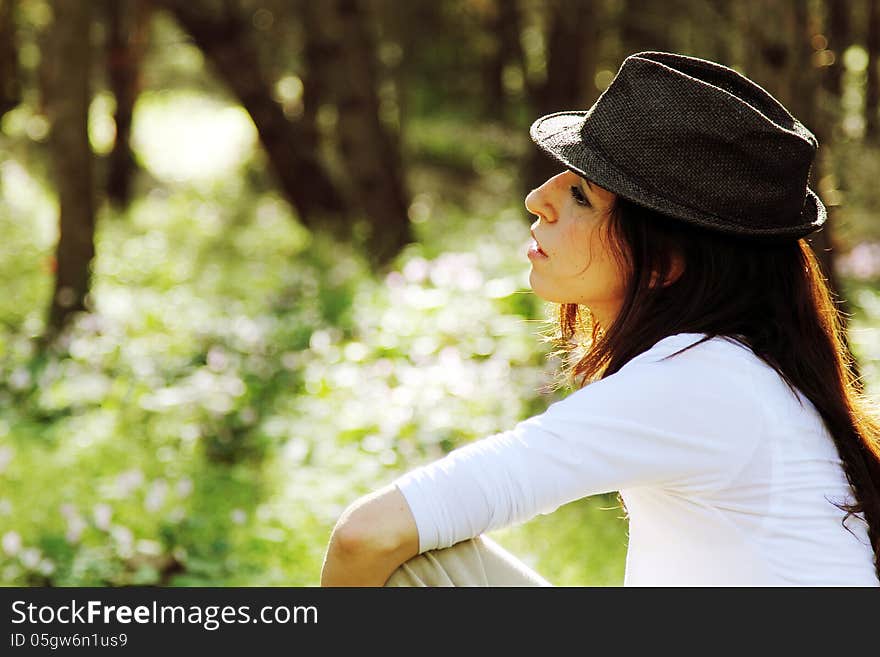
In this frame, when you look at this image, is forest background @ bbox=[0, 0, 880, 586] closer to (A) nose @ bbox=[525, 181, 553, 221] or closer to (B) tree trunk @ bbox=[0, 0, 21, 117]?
(B) tree trunk @ bbox=[0, 0, 21, 117]

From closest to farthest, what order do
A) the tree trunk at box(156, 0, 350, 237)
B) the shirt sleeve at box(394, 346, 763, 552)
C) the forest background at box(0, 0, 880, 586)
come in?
the shirt sleeve at box(394, 346, 763, 552) → the forest background at box(0, 0, 880, 586) → the tree trunk at box(156, 0, 350, 237)

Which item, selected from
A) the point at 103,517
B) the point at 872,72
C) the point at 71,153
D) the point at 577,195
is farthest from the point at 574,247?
the point at 872,72

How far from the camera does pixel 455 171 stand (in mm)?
16234

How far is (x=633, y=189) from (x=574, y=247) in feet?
0.65

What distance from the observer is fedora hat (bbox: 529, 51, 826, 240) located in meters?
1.92

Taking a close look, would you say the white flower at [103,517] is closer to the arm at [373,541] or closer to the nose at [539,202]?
the arm at [373,541]

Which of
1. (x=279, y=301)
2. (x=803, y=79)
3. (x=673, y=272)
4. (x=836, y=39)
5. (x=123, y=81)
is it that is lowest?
(x=279, y=301)

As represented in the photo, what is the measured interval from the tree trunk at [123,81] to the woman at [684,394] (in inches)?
458

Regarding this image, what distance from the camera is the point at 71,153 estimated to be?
7504mm

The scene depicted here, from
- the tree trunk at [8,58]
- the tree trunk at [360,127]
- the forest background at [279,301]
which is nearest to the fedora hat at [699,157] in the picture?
the forest background at [279,301]

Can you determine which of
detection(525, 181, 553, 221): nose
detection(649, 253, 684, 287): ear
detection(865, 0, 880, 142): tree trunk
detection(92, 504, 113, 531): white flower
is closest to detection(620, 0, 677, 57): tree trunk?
detection(865, 0, 880, 142): tree trunk

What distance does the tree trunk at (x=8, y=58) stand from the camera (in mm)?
16734

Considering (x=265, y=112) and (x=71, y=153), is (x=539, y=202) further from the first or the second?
(x=265, y=112)

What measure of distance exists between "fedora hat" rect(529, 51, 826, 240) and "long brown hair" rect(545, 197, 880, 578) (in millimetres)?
59
